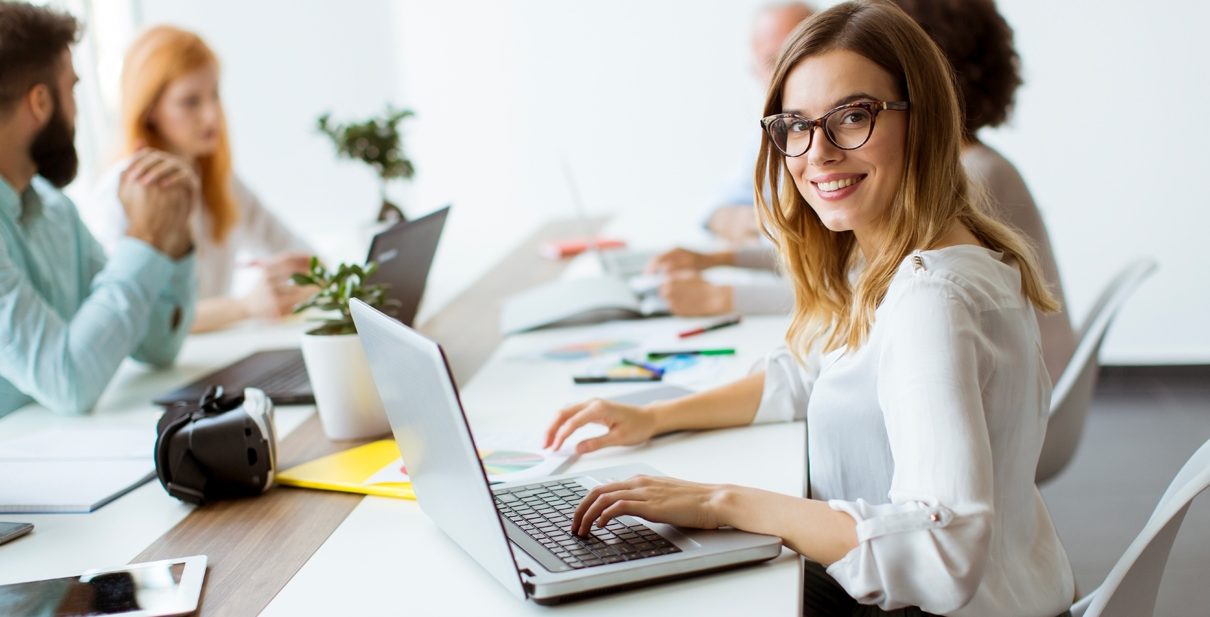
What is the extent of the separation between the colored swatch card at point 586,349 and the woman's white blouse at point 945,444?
682 millimetres

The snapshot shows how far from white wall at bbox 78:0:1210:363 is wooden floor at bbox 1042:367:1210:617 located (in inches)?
5.8

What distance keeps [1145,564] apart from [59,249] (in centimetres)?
177

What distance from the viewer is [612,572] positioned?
105 centimetres

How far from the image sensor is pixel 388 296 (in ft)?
6.25

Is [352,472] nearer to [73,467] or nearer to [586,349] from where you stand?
[73,467]

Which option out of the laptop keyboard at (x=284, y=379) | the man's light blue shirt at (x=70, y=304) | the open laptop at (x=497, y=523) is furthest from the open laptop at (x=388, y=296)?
the open laptop at (x=497, y=523)

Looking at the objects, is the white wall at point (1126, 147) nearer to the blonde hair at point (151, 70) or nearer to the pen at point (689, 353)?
the pen at point (689, 353)

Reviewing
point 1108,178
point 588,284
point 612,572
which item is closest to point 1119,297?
point 588,284

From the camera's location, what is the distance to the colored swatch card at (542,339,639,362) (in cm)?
204

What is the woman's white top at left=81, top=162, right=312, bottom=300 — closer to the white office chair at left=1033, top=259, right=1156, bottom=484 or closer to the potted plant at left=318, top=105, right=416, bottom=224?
the potted plant at left=318, top=105, right=416, bottom=224

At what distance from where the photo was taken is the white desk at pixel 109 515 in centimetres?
122

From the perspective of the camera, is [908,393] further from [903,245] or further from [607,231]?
[607,231]

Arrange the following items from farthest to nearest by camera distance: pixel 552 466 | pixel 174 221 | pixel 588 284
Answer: pixel 588 284, pixel 174 221, pixel 552 466

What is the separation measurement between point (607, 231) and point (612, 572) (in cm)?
261
